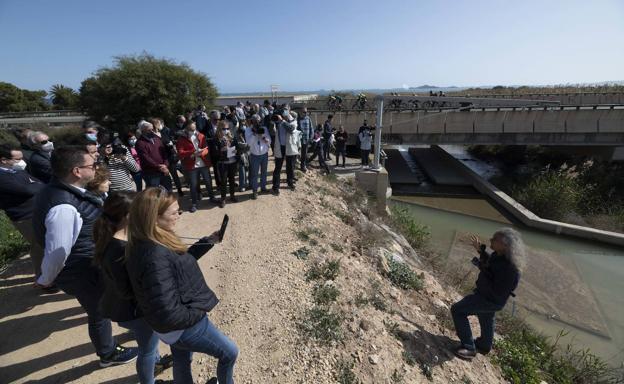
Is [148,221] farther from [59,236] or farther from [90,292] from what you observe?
[90,292]

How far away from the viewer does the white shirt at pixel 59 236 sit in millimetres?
2281

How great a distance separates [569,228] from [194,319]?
12810 millimetres

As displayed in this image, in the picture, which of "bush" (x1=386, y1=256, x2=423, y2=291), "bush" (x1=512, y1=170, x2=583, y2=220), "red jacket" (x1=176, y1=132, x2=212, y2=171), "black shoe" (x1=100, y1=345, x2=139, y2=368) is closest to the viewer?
"black shoe" (x1=100, y1=345, x2=139, y2=368)

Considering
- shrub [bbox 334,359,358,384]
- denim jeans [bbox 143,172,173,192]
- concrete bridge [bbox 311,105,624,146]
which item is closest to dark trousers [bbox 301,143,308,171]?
denim jeans [bbox 143,172,173,192]

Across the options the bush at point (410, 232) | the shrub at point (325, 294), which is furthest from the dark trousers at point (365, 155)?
the shrub at point (325, 294)

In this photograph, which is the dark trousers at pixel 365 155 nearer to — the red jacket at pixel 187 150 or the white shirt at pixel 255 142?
the white shirt at pixel 255 142

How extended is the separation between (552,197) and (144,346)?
1498 centimetres

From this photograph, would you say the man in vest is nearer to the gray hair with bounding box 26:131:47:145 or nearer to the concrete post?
the gray hair with bounding box 26:131:47:145

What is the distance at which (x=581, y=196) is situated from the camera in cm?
1283

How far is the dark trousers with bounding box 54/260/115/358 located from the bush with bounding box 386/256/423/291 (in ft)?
13.5

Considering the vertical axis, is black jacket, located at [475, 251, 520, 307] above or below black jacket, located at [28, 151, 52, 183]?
below

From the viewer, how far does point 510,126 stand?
1598 centimetres

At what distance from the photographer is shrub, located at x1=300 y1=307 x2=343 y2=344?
3637 mm

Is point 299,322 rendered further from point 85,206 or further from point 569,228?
point 569,228
